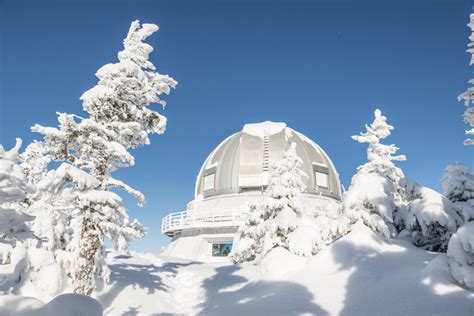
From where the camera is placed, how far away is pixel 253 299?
1314 cm

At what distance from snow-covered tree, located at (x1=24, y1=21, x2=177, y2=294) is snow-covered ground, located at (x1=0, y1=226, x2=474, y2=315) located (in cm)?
278

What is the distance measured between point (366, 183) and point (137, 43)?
1164 centimetres

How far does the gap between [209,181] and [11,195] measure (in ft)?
130

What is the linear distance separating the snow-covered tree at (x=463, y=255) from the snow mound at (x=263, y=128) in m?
37.5

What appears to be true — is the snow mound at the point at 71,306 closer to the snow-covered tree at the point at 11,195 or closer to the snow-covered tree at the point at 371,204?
the snow-covered tree at the point at 11,195

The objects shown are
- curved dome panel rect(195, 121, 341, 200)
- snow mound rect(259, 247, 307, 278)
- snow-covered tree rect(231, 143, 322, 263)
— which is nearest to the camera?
snow mound rect(259, 247, 307, 278)

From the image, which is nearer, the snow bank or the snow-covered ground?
the snow bank

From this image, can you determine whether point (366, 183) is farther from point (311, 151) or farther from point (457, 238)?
point (311, 151)

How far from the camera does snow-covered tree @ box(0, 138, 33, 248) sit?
5973 mm

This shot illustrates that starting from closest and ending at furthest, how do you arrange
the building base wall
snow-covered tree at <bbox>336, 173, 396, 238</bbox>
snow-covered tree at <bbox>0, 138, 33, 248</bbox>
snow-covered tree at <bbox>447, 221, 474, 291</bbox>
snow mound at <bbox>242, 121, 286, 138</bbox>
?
snow-covered tree at <bbox>0, 138, 33, 248</bbox>, snow-covered tree at <bbox>447, 221, 474, 291</bbox>, snow-covered tree at <bbox>336, 173, 396, 238</bbox>, the building base wall, snow mound at <bbox>242, 121, 286, 138</bbox>

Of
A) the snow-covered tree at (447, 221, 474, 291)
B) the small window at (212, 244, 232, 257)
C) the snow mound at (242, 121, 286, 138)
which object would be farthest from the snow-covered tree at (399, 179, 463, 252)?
the snow mound at (242, 121, 286, 138)

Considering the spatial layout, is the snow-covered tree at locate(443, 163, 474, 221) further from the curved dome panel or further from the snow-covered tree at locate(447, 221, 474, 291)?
the curved dome panel

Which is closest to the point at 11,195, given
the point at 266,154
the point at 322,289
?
the point at 322,289

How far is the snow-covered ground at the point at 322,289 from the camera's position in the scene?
9.51 m
